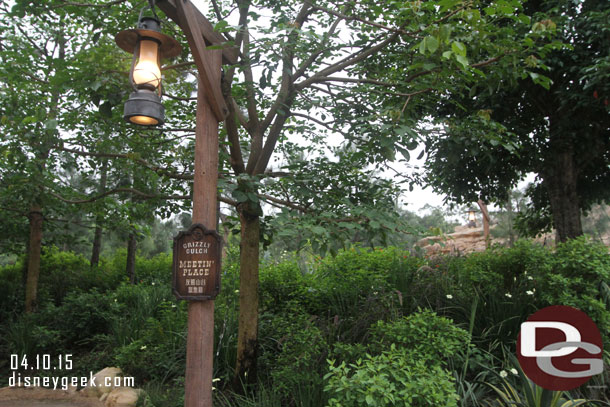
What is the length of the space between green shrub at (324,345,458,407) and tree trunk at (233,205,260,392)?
65.6 inches

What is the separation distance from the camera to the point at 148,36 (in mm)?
2873

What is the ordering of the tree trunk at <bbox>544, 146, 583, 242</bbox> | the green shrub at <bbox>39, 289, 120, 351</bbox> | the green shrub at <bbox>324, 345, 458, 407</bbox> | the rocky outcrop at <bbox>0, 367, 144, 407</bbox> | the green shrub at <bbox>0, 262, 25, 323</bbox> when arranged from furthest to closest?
1. the tree trunk at <bbox>544, 146, 583, 242</bbox>
2. the green shrub at <bbox>0, 262, 25, 323</bbox>
3. the green shrub at <bbox>39, 289, 120, 351</bbox>
4. the rocky outcrop at <bbox>0, 367, 144, 407</bbox>
5. the green shrub at <bbox>324, 345, 458, 407</bbox>

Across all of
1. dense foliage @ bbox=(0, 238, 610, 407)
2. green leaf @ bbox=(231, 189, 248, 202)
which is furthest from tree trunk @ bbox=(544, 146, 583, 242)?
green leaf @ bbox=(231, 189, 248, 202)

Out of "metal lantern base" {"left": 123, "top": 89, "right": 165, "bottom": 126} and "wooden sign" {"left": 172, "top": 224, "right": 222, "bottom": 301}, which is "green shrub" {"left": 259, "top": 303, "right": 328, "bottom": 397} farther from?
"metal lantern base" {"left": 123, "top": 89, "right": 165, "bottom": 126}

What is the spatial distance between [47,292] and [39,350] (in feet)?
6.64

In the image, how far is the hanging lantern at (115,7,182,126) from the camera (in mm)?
2803

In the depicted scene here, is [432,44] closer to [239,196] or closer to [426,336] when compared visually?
[239,196]

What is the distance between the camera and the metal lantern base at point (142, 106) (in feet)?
9.14

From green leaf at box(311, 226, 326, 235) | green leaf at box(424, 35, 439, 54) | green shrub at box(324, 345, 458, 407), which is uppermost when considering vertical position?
green leaf at box(424, 35, 439, 54)

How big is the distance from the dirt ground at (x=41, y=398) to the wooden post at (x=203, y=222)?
2.05 meters

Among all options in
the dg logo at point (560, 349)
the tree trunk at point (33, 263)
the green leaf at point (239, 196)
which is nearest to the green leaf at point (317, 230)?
the green leaf at point (239, 196)

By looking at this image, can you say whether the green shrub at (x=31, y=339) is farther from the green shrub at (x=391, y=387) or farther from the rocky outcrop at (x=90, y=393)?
the green shrub at (x=391, y=387)

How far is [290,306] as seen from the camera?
5.52 m

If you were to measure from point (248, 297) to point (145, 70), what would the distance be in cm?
252
